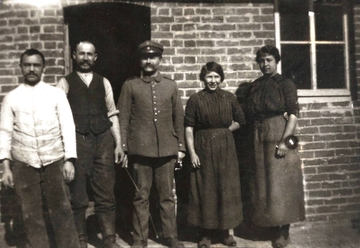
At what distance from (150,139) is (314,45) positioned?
2.59 m

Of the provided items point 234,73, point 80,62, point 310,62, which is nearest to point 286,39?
point 310,62

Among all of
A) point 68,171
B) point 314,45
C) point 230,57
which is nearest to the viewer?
point 68,171

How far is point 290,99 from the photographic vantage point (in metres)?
3.88

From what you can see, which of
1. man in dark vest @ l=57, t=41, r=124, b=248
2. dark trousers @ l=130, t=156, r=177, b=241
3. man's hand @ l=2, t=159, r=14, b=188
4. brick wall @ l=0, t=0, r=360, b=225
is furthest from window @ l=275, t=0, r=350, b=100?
man's hand @ l=2, t=159, r=14, b=188

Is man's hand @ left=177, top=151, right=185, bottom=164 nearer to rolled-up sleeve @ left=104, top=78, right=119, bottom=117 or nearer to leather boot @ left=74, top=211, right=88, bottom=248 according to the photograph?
rolled-up sleeve @ left=104, top=78, right=119, bottom=117

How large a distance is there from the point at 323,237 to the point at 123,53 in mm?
3845

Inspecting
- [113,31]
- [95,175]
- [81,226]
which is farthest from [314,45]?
[81,226]

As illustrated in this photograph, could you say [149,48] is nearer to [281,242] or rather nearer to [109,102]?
[109,102]

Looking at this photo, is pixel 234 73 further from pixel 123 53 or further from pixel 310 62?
pixel 123 53

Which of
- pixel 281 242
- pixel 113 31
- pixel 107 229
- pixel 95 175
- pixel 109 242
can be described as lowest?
pixel 281 242

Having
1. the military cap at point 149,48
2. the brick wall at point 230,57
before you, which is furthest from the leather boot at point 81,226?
the military cap at point 149,48

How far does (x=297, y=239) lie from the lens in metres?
4.16

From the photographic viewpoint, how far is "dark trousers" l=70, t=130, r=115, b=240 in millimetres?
3627

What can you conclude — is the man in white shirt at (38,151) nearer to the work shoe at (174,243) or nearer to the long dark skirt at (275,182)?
the work shoe at (174,243)
